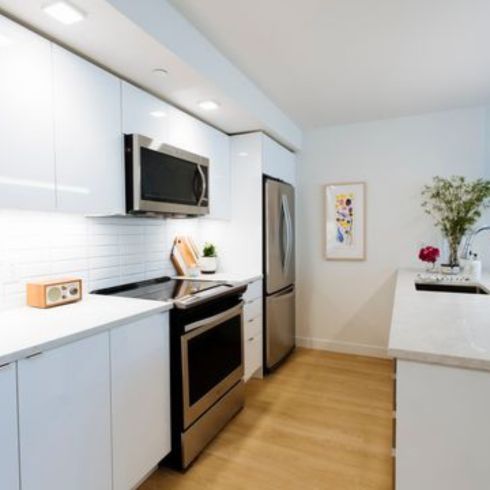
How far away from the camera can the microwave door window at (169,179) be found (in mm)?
2035

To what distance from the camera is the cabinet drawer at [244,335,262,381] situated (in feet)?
9.30

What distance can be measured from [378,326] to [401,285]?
4.39 ft

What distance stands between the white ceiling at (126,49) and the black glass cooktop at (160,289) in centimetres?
124

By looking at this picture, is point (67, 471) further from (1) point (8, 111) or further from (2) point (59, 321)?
(1) point (8, 111)

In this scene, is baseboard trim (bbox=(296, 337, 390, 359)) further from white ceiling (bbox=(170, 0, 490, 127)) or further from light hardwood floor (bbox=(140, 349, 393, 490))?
white ceiling (bbox=(170, 0, 490, 127))

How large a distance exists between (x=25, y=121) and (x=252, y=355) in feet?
7.44

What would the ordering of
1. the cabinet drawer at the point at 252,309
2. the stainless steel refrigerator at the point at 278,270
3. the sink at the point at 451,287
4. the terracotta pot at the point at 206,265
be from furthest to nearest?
the stainless steel refrigerator at the point at 278,270 → the terracotta pot at the point at 206,265 → the cabinet drawer at the point at 252,309 → the sink at the point at 451,287

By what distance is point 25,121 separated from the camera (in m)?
1.45

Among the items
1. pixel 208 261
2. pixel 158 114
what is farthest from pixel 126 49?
pixel 208 261

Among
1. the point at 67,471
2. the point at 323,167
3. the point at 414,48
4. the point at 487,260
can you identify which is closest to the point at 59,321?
the point at 67,471

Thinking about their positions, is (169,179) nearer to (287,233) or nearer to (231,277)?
(231,277)

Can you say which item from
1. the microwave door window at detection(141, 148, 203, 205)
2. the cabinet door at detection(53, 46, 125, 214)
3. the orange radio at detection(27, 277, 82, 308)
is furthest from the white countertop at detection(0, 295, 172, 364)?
the microwave door window at detection(141, 148, 203, 205)

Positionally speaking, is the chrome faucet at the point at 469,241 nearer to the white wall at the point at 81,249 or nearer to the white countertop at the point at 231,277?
the white countertop at the point at 231,277

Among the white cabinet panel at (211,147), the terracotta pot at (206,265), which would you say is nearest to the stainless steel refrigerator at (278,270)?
the white cabinet panel at (211,147)
